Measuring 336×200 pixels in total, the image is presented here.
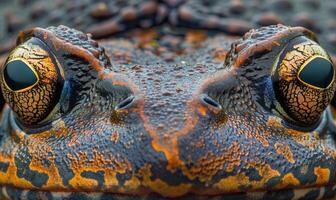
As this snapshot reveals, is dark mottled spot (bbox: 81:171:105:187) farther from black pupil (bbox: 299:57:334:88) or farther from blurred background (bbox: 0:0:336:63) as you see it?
blurred background (bbox: 0:0:336:63)

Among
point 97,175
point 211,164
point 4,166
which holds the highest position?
point 211,164

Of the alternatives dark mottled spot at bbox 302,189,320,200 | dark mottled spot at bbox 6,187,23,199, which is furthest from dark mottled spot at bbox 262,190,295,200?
dark mottled spot at bbox 6,187,23,199

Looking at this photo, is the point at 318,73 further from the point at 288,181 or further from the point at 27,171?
the point at 27,171

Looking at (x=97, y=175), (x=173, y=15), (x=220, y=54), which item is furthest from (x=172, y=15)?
(x=97, y=175)

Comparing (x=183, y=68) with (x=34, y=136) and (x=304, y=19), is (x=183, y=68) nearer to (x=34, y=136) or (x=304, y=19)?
Answer: (x=34, y=136)

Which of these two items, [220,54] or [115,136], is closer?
[115,136]

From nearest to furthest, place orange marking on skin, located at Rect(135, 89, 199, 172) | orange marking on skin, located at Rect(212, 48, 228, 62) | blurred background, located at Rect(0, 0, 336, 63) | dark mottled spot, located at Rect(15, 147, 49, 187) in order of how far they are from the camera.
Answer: orange marking on skin, located at Rect(135, 89, 199, 172) < dark mottled spot, located at Rect(15, 147, 49, 187) < orange marking on skin, located at Rect(212, 48, 228, 62) < blurred background, located at Rect(0, 0, 336, 63)

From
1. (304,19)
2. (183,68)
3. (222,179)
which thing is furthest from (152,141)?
(304,19)

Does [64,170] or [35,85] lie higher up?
[35,85]
